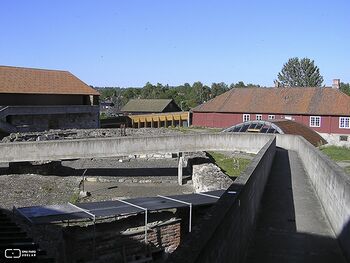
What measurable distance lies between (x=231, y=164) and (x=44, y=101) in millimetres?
28101

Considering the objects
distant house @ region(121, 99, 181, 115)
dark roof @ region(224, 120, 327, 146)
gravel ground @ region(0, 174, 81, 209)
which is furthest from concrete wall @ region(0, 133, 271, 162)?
distant house @ region(121, 99, 181, 115)

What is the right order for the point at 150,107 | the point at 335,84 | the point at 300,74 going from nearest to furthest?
the point at 335,84, the point at 150,107, the point at 300,74

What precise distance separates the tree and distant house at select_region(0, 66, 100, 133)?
221ft

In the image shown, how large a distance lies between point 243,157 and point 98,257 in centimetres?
2255

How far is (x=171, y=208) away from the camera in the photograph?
14477 mm

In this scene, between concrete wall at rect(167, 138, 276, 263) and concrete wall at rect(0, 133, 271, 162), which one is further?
concrete wall at rect(0, 133, 271, 162)

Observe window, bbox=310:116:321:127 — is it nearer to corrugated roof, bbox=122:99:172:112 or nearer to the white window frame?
the white window frame

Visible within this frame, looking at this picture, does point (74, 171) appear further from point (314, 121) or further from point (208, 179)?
point (314, 121)

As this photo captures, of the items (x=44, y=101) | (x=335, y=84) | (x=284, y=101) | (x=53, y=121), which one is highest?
(x=335, y=84)

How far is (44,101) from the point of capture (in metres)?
51.6

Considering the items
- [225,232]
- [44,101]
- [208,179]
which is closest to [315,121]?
[44,101]

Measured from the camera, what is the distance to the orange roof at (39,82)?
48.5 m

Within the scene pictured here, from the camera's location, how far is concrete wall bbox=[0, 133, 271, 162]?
23.7 m

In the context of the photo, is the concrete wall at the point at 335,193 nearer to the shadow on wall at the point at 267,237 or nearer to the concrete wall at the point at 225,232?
the shadow on wall at the point at 267,237
